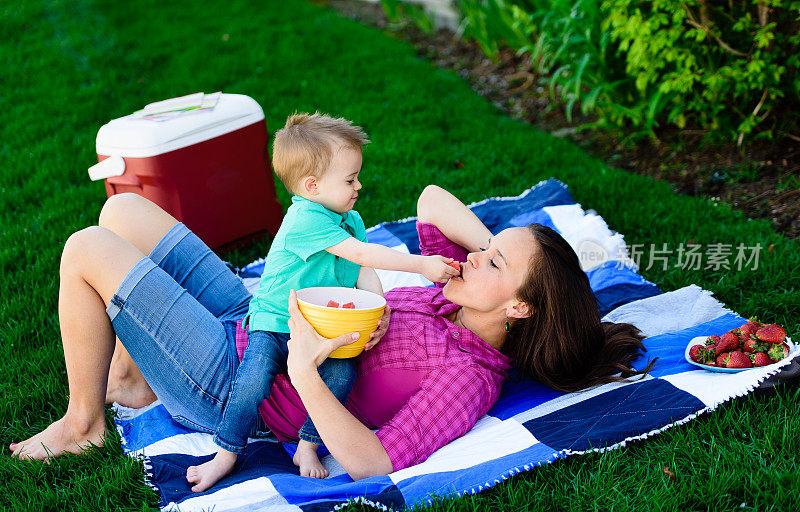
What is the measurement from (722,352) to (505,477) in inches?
39.0

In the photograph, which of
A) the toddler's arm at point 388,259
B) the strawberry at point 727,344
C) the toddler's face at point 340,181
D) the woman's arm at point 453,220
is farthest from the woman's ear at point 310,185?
the strawberry at point 727,344

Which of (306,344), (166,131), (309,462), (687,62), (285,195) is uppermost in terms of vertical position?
(687,62)

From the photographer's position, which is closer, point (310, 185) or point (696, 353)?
point (310, 185)

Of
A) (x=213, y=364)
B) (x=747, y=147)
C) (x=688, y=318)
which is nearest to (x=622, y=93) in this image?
(x=747, y=147)

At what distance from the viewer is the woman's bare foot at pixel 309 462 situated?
236 cm

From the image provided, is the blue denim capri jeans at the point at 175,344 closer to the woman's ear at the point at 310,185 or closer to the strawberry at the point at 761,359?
the woman's ear at the point at 310,185

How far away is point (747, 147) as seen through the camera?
4.57 meters

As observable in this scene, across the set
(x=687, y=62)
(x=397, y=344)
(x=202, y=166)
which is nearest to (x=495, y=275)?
(x=397, y=344)

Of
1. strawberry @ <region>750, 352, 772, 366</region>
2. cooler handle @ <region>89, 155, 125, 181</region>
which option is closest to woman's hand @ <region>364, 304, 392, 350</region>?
strawberry @ <region>750, 352, 772, 366</region>

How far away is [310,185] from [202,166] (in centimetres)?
154

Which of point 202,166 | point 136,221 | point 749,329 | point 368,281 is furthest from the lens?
point 202,166

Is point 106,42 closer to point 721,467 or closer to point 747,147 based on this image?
point 747,147

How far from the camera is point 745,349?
2.56 m

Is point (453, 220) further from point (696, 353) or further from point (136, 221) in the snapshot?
point (136, 221)
